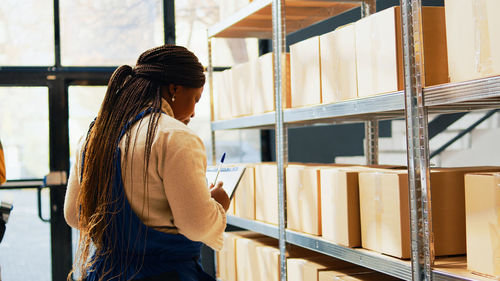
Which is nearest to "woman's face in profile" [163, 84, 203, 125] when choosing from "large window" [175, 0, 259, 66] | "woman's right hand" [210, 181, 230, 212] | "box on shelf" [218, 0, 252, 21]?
"woman's right hand" [210, 181, 230, 212]

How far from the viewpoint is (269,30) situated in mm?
3803

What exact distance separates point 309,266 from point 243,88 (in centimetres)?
119

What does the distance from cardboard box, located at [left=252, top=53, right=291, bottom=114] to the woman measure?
3.67ft

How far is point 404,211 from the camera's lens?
197cm

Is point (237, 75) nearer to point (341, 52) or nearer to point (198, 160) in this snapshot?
point (341, 52)

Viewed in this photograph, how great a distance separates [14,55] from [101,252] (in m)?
3.37

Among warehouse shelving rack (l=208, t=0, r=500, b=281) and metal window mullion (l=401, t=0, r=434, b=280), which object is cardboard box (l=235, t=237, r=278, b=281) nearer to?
warehouse shelving rack (l=208, t=0, r=500, b=281)

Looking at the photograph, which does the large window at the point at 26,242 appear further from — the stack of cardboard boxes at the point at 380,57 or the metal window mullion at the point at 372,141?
the metal window mullion at the point at 372,141

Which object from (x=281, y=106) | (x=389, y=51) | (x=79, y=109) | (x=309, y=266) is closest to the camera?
(x=389, y=51)

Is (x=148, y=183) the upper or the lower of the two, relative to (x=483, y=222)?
upper

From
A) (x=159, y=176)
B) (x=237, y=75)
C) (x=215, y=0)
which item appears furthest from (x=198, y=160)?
(x=215, y=0)

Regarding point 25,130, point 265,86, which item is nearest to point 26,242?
point 25,130

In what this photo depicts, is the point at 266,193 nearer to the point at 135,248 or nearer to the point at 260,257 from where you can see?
the point at 260,257

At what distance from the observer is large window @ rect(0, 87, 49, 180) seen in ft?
15.3
